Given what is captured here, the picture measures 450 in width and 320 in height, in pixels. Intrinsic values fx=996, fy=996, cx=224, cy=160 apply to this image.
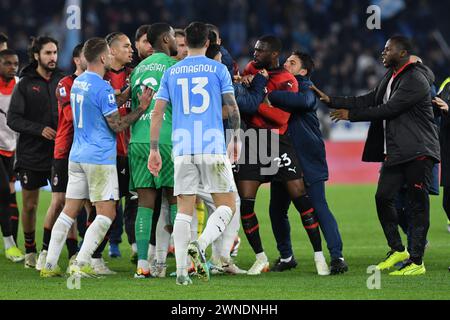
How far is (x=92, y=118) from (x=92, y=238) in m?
1.13

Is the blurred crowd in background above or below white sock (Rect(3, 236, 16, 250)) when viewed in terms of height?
above

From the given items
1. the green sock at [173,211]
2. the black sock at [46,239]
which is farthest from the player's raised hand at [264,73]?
the black sock at [46,239]

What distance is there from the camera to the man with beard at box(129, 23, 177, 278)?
954 centimetres

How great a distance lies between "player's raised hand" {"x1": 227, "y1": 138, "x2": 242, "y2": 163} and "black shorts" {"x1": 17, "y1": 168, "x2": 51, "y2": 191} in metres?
2.88

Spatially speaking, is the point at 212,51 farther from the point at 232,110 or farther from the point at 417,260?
the point at 417,260

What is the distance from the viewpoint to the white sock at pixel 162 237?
9703 mm

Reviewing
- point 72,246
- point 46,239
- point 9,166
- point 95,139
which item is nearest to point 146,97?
point 95,139

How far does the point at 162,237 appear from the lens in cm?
980

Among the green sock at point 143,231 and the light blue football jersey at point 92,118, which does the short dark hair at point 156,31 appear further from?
the green sock at point 143,231

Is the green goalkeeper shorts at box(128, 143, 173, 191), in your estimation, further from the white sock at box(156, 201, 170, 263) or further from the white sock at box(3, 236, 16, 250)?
the white sock at box(3, 236, 16, 250)

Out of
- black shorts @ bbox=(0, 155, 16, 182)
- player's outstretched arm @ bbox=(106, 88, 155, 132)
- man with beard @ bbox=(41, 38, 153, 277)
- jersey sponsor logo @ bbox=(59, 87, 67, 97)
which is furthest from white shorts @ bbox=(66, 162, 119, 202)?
black shorts @ bbox=(0, 155, 16, 182)

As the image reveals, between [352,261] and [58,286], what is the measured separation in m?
3.59

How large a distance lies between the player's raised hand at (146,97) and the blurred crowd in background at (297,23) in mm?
19341
